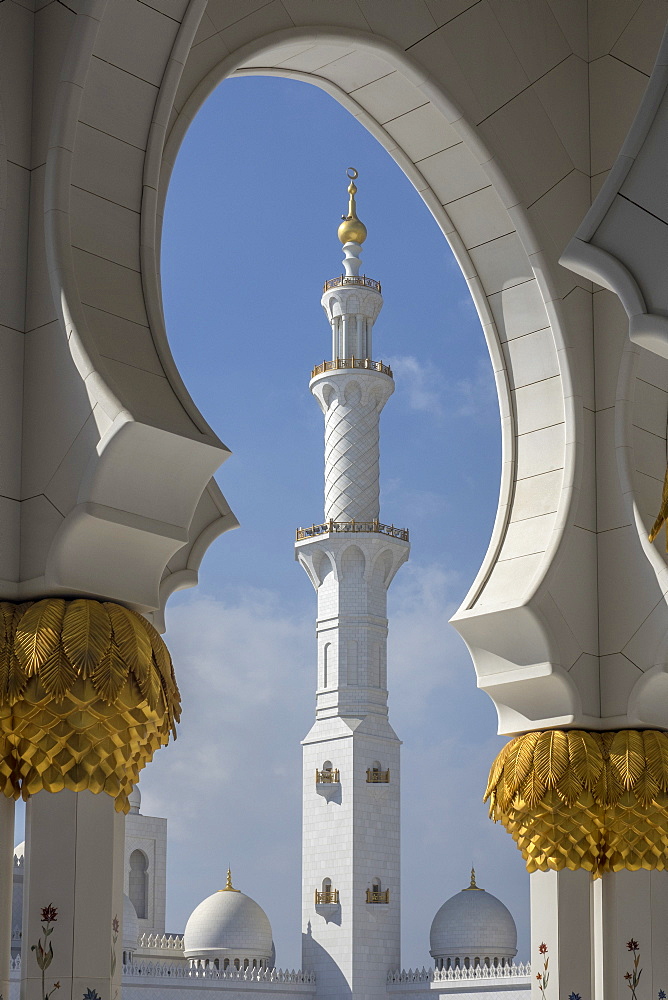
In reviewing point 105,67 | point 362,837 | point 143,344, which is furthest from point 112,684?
point 362,837

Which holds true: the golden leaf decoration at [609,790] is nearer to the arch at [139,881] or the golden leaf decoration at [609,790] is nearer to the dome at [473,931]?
the dome at [473,931]

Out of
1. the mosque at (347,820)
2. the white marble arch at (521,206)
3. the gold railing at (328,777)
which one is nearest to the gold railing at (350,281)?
the mosque at (347,820)

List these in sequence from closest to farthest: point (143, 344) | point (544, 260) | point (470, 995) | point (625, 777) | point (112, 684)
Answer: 1. point (112, 684)
2. point (143, 344)
3. point (625, 777)
4. point (544, 260)
5. point (470, 995)

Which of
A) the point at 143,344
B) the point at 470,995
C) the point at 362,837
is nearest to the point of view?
the point at 143,344

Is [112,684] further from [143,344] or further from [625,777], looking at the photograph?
[625,777]

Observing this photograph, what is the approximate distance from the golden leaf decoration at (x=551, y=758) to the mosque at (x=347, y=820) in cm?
1836

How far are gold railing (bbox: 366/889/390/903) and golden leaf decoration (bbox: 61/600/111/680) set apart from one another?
2138 cm

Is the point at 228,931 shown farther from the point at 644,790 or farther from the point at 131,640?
the point at 131,640

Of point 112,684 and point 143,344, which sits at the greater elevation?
point 143,344

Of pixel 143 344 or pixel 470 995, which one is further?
pixel 470 995

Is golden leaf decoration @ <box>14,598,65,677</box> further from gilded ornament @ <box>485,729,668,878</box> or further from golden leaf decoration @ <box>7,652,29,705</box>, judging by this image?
gilded ornament @ <box>485,729,668,878</box>

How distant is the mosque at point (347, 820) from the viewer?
22453 mm

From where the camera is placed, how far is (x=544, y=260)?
4.36 m

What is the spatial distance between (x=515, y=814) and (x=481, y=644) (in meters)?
0.51
